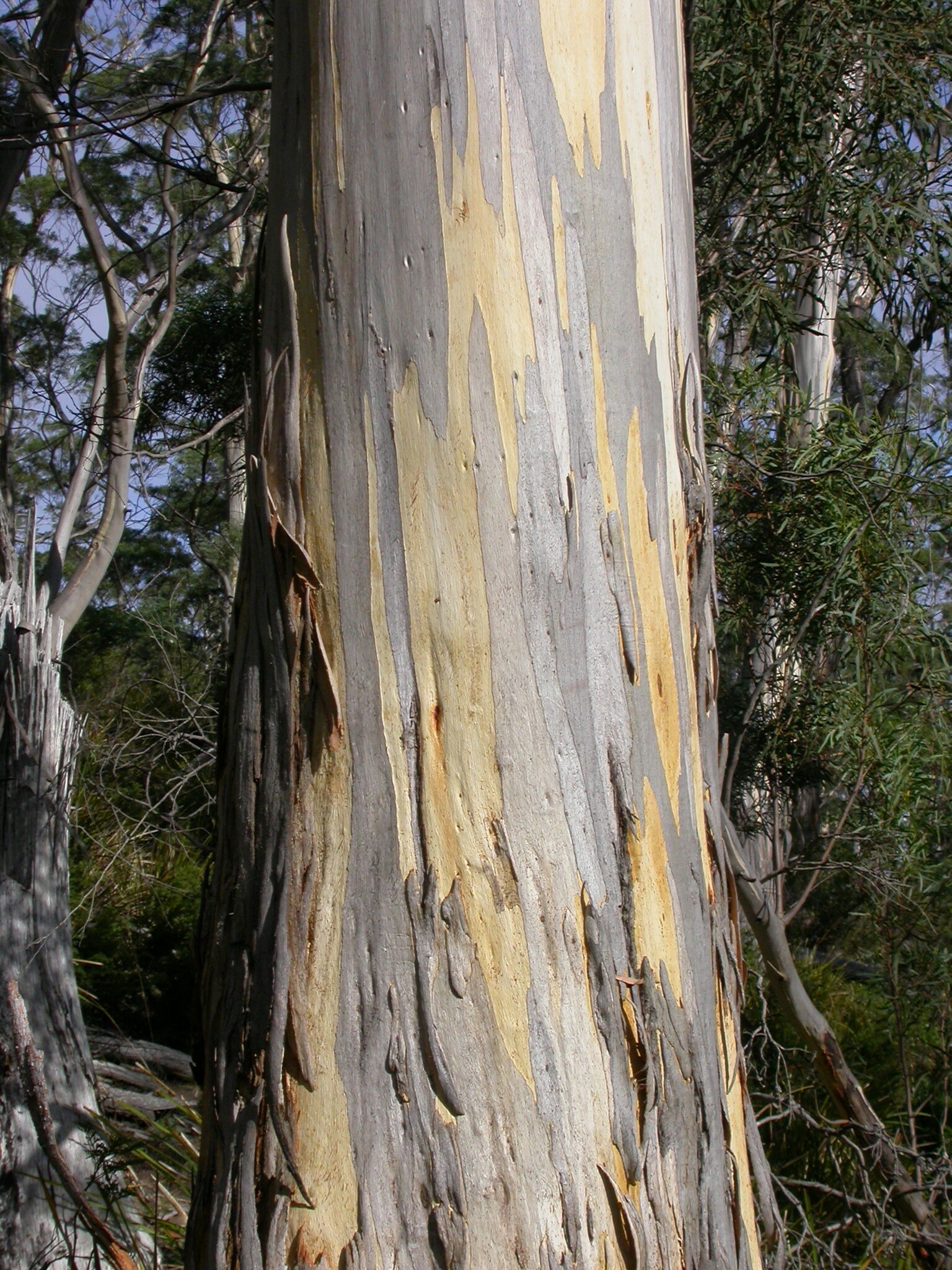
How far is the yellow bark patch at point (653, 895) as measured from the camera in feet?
3.41

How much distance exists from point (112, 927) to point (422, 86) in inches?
252

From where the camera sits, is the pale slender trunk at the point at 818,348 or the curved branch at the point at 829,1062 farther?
the pale slender trunk at the point at 818,348

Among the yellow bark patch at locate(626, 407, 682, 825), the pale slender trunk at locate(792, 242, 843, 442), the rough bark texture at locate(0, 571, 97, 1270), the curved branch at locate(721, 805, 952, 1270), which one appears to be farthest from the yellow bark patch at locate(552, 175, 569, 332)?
the pale slender trunk at locate(792, 242, 843, 442)

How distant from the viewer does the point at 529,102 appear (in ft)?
3.46

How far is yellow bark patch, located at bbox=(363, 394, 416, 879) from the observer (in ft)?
3.13

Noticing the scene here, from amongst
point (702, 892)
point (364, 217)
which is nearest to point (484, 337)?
point (364, 217)

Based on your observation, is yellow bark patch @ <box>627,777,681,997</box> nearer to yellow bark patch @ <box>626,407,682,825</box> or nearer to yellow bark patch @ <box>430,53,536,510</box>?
→ yellow bark patch @ <box>626,407,682,825</box>

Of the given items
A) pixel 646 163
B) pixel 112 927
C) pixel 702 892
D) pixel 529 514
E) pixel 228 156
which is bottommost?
pixel 112 927

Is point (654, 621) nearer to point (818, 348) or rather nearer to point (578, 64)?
point (578, 64)

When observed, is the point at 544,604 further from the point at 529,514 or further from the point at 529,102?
the point at 529,102

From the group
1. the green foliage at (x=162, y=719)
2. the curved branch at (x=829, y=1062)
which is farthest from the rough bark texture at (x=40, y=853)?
the curved branch at (x=829, y=1062)

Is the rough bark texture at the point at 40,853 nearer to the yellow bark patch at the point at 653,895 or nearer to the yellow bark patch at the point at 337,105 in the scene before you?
the yellow bark patch at the point at 653,895

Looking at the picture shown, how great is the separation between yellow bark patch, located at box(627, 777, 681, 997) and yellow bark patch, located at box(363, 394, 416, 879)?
0.24 metres

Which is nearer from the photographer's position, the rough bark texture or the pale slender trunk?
the rough bark texture
